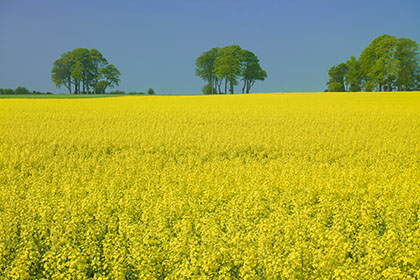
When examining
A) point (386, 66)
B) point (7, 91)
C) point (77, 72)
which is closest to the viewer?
point (386, 66)

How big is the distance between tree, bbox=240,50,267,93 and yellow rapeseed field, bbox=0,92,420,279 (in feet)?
191

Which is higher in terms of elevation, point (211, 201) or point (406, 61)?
point (406, 61)

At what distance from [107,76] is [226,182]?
85849 millimetres

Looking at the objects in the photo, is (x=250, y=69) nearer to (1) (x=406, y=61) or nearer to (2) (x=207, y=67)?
(2) (x=207, y=67)

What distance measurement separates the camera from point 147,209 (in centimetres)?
838

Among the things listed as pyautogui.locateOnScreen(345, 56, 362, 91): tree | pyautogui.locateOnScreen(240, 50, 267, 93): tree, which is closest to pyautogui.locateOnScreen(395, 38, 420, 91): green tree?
pyautogui.locateOnScreen(345, 56, 362, 91): tree

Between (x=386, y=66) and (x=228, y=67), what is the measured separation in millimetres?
31259

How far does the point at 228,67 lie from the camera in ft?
259

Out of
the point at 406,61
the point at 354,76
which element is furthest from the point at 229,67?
the point at 406,61

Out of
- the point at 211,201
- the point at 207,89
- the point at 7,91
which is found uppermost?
the point at 207,89

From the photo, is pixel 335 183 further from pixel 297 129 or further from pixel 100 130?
pixel 100 130

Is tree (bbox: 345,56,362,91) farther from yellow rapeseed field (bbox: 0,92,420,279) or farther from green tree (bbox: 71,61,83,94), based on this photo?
green tree (bbox: 71,61,83,94)

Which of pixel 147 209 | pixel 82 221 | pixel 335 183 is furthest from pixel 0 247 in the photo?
pixel 335 183

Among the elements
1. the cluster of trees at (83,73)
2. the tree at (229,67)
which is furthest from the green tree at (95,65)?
the tree at (229,67)
